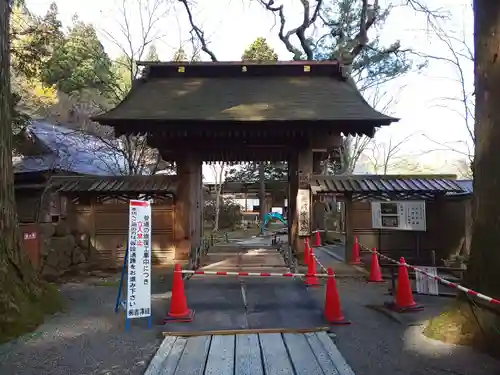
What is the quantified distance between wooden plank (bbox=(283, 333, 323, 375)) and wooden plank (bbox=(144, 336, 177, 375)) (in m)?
1.46

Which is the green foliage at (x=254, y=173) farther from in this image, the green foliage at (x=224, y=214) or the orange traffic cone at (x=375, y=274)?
the orange traffic cone at (x=375, y=274)


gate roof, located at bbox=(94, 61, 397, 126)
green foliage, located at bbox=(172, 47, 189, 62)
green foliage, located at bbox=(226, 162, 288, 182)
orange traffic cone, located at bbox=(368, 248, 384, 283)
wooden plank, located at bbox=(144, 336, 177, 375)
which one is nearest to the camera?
wooden plank, located at bbox=(144, 336, 177, 375)

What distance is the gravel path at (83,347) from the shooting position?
15.1 ft

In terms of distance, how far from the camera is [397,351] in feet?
16.6

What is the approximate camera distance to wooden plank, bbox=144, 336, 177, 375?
4367 mm

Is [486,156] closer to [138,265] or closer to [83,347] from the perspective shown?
[138,265]

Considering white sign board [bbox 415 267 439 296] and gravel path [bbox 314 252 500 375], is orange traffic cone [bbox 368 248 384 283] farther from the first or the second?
white sign board [bbox 415 267 439 296]

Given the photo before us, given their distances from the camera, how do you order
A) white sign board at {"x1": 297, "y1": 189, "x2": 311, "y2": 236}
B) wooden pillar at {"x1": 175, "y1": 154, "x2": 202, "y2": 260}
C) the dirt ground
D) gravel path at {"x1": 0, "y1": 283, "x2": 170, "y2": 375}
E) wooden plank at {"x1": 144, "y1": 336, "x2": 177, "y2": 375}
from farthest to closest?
wooden pillar at {"x1": 175, "y1": 154, "x2": 202, "y2": 260} → white sign board at {"x1": 297, "y1": 189, "x2": 311, "y2": 236} → gravel path at {"x1": 0, "y1": 283, "x2": 170, "y2": 375} → the dirt ground → wooden plank at {"x1": 144, "y1": 336, "x2": 177, "y2": 375}

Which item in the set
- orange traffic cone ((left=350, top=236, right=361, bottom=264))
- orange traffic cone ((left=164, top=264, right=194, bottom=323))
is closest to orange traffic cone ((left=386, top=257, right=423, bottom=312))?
orange traffic cone ((left=164, top=264, right=194, bottom=323))

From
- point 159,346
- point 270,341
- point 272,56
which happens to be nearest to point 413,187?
point 270,341

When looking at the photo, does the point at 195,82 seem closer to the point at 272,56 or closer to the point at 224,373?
the point at 224,373

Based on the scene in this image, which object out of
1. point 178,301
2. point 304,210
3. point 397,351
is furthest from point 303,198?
point 397,351

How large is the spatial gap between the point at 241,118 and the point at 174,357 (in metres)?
7.07

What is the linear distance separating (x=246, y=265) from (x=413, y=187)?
5.56m
